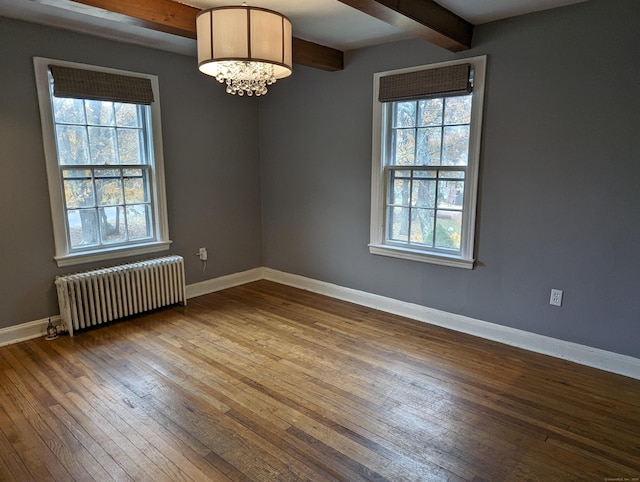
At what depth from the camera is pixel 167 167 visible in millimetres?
4109

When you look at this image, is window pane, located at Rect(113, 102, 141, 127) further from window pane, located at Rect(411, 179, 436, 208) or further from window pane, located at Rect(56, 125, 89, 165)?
window pane, located at Rect(411, 179, 436, 208)

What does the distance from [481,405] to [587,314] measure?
1.16m

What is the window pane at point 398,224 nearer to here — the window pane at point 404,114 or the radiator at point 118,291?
the window pane at point 404,114

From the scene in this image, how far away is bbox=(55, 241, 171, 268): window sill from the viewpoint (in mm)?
3543

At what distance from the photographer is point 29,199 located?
329cm

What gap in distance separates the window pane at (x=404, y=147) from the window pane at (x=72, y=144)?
2.74 m

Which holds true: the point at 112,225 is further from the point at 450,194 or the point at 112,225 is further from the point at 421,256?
the point at 450,194

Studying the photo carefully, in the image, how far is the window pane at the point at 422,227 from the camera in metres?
3.69

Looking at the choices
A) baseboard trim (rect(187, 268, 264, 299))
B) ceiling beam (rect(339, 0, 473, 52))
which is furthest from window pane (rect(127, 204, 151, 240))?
ceiling beam (rect(339, 0, 473, 52))

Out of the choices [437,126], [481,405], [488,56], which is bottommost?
[481,405]

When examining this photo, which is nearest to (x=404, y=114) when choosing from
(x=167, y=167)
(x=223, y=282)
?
(x=167, y=167)

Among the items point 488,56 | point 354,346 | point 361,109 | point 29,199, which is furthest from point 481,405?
point 29,199

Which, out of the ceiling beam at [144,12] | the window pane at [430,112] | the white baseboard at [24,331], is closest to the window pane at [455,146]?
the window pane at [430,112]

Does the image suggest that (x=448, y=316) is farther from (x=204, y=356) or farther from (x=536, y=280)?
(x=204, y=356)
